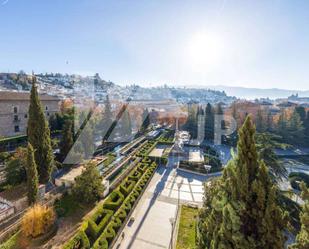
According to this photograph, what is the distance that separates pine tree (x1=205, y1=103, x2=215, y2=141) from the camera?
39.8 m

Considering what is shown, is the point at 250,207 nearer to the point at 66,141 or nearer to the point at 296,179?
the point at 66,141

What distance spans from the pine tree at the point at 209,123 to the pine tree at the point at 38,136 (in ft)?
97.7

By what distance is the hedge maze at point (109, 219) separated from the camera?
10.6 meters

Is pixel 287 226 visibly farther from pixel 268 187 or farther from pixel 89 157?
pixel 89 157

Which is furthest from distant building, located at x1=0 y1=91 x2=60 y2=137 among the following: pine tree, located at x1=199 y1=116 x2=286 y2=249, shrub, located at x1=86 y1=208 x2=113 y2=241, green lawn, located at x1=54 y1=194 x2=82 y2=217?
pine tree, located at x1=199 y1=116 x2=286 y2=249

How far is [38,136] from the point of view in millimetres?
16094

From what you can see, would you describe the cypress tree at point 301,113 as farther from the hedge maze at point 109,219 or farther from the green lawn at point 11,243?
the green lawn at point 11,243

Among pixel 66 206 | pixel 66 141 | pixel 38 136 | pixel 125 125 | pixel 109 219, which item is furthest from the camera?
pixel 125 125

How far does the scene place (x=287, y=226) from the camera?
239 inches

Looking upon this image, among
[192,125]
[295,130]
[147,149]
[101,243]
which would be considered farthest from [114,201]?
[295,130]

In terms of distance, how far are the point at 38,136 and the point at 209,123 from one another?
31218 millimetres

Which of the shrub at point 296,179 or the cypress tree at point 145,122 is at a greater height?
the cypress tree at point 145,122

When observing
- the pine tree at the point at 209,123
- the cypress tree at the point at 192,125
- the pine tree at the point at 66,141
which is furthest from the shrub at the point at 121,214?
the pine tree at the point at 209,123

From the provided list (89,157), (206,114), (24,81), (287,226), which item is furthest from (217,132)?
(24,81)
